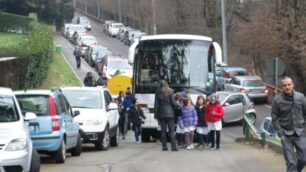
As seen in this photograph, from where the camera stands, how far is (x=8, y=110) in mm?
13078

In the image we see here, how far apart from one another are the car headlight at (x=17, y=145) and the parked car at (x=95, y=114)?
7506 millimetres

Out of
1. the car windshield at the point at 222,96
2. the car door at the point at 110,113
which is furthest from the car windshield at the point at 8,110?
the car windshield at the point at 222,96

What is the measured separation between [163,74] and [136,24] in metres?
89.8

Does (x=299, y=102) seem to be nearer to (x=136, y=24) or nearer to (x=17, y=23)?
(x=17, y=23)

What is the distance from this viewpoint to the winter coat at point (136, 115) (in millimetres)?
22875

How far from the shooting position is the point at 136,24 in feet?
368

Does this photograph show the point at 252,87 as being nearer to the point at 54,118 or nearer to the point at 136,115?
the point at 136,115

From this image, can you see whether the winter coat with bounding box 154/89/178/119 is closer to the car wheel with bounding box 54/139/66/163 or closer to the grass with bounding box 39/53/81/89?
the car wheel with bounding box 54/139/66/163

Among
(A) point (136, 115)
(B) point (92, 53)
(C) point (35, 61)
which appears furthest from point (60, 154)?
(B) point (92, 53)

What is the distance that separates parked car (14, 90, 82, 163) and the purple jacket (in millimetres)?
4609

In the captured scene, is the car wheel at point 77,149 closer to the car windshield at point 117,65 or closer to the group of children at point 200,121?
the group of children at point 200,121

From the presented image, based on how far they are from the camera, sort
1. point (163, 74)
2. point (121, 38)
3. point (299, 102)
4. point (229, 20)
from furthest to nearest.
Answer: point (121, 38) → point (229, 20) → point (163, 74) → point (299, 102)

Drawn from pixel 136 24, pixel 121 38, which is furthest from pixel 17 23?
pixel 136 24

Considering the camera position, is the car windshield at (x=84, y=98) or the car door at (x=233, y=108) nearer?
the car windshield at (x=84, y=98)
